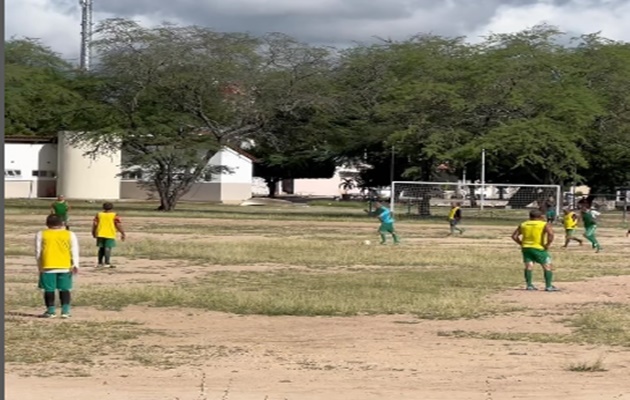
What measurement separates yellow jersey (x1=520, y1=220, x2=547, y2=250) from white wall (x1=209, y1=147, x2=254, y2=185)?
5717 centimetres

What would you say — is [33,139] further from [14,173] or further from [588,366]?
[588,366]

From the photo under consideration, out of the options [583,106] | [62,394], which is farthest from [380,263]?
[583,106]

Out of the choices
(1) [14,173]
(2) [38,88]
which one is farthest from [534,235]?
(1) [14,173]

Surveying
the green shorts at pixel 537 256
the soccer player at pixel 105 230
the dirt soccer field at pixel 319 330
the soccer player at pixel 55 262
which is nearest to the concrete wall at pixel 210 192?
the dirt soccer field at pixel 319 330

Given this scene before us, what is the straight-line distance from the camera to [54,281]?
14.8m

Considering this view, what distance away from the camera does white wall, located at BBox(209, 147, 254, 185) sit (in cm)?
7825

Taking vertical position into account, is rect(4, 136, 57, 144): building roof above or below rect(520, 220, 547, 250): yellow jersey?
above

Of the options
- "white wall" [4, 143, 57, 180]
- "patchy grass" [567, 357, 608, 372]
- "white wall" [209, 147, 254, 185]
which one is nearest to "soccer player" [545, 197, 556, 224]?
"white wall" [209, 147, 254, 185]

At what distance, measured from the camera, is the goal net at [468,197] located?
58.2 meters

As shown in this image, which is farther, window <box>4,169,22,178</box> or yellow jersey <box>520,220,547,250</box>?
window <box>4,169,22,178</box>

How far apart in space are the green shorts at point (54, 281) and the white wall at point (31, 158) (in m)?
64.0

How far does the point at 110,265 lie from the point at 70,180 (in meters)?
53.0

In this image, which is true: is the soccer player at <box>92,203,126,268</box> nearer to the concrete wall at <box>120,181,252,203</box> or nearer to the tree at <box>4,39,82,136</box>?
the tree at <box>4,39,82,136</box>

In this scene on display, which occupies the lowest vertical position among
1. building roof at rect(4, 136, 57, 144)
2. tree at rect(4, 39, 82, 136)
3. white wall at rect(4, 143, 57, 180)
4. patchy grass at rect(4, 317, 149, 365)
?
patchy grass at rect(4, 317, 149, 365)
